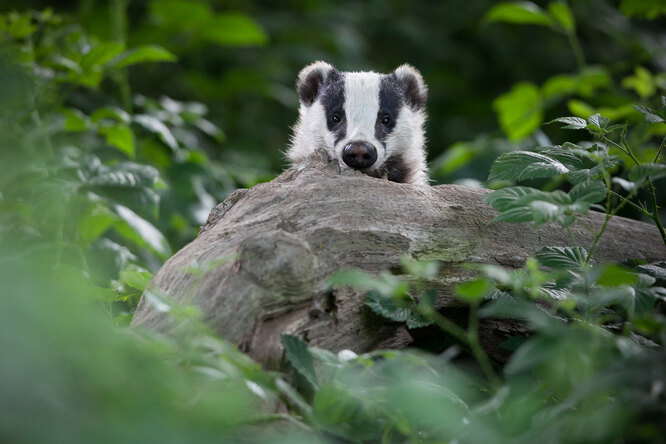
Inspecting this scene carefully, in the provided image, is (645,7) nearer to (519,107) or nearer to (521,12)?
(521,12)

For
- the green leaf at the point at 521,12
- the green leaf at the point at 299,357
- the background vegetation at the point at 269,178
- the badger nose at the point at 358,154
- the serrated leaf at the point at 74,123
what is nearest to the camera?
the background vegetation at the point at 269,178

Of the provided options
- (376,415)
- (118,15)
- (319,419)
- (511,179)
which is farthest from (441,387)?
(118,15)

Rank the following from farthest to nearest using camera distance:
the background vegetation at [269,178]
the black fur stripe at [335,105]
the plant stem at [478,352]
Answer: the black fur stripe at [335,105] → the plant stem at [478,352] → the background vegetation at [269,178]

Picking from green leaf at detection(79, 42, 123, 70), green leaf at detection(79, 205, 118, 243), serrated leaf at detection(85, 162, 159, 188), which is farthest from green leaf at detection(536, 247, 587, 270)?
green leaf at detection(79, 42, 123, 70)

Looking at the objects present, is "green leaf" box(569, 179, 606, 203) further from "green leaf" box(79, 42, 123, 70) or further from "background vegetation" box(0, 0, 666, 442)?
"green leaf" box(79, 42, 123, 70)

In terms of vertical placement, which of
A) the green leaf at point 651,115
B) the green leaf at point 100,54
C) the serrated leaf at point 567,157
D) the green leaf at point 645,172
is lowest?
the serrated leaf at point 567,157

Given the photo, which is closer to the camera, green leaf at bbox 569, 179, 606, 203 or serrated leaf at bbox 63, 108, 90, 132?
green leaf at bbox 569, 179, 606, 203

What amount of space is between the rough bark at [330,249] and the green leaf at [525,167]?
37 centimetres

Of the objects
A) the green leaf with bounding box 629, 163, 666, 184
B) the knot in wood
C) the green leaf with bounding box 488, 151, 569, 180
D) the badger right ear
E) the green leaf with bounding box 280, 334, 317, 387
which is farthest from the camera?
the badger right ear

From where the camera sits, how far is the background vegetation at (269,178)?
3.72 feet

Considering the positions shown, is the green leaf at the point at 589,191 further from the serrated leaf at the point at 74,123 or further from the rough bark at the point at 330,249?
the serrated leaf at the point at 74,123

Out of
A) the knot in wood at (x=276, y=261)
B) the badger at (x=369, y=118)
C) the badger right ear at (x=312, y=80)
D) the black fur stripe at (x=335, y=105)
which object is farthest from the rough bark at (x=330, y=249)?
the badger right ear at (x=312, y=80)

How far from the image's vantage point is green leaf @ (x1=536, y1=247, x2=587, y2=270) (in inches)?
76.3

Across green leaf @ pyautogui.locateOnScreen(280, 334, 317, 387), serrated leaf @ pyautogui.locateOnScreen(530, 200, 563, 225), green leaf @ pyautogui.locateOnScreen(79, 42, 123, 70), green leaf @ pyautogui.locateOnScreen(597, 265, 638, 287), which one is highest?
green leaf @ pyautogui.locateOnScreen(79, 42, 123, 70)
